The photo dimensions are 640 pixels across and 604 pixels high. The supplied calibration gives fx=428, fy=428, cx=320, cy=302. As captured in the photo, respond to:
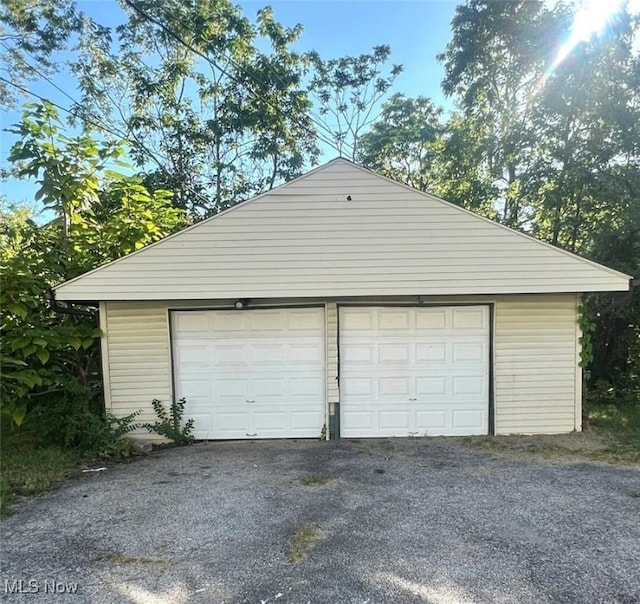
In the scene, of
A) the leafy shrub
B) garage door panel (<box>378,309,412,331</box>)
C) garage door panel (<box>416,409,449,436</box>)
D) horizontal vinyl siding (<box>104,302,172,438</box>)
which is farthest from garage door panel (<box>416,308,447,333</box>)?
the leafy shrub

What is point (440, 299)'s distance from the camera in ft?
22.0

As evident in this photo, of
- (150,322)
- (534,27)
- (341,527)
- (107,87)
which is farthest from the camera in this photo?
(107,87)

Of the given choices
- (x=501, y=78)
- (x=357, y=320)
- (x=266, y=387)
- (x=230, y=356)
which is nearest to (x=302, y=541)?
(x=266, y=387)

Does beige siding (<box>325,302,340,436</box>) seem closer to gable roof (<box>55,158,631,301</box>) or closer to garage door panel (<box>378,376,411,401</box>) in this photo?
gable roof (<box>55,158,631,301</box>)

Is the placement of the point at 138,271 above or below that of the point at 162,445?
above

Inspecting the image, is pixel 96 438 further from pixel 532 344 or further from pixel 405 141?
pixel 405 141

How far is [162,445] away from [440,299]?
15.9 ft

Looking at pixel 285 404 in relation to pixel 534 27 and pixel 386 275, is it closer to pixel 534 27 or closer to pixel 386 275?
pixel 386 275

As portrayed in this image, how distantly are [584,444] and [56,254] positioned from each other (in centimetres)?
857

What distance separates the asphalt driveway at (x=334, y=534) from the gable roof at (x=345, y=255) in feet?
7.91

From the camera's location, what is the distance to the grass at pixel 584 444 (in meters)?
5.70

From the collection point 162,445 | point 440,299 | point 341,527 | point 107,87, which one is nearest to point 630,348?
point 440,299

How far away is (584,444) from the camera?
20.5 ft

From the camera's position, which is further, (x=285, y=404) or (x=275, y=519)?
(x=285, y=404)
